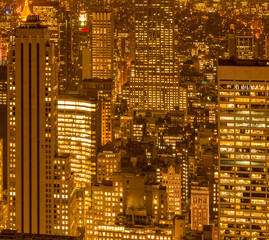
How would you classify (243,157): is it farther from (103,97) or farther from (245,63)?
(103,97)

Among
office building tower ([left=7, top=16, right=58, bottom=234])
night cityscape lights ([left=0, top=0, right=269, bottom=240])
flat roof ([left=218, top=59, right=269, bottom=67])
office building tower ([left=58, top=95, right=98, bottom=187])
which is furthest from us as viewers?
office building tower ([left=58, top=95, right=98, bottom=187])

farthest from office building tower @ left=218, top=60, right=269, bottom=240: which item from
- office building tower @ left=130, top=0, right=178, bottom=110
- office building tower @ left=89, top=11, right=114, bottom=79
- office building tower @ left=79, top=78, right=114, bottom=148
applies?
office building tower @ left=89, top=11, right=114, bottom=79

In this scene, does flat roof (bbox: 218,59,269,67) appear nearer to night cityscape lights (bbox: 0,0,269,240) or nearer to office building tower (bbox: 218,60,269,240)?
→ night cityscape lights (bbox: 0,0,269,240)

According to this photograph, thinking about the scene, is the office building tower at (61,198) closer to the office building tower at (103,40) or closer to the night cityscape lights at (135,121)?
the night cityscape lights at (135,121)

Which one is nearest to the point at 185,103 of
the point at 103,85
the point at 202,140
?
the point at 103,85

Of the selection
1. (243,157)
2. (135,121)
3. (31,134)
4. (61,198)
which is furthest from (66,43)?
(243,157)

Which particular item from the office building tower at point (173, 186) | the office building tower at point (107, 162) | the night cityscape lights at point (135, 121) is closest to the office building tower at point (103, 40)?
the night cityscape lights at point (135, 121)
